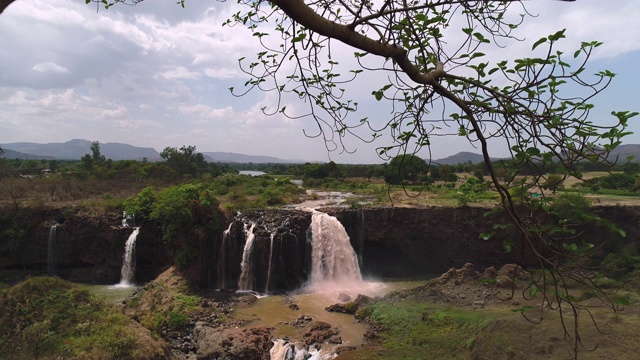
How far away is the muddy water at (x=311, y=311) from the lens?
12.4m

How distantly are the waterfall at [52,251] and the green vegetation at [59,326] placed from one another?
11.5 m

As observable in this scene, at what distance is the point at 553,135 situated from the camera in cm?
218

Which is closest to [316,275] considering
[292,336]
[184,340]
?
[292,336]

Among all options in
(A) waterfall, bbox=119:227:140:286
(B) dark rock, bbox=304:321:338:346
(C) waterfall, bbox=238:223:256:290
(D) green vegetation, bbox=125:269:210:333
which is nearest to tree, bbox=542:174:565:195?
(B) dark rock, bbox=304:321:338:346

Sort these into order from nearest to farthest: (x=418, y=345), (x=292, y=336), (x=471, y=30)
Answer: (x=471, y=30), (x=418, y=345), (x=292, y=336)

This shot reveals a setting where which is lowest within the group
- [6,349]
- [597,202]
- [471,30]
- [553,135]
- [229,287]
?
[229,287]

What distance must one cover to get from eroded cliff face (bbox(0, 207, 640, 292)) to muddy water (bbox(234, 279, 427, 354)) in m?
1.50

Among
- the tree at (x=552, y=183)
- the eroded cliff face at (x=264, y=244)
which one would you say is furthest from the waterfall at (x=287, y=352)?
the tree at (x=552, y=183)

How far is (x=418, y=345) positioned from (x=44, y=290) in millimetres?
9808

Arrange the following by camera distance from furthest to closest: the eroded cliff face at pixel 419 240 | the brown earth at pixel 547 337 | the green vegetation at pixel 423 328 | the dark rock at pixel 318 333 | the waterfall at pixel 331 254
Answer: the eroded cliff face at pixel 419 240 < the waterfall at pixel 331 254 < the dark rock at pixel 318 333 < the green vegetation at pixel 423 328 < the brown earth at pixel 547 337

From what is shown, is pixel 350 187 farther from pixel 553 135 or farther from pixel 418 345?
pixel 553 135

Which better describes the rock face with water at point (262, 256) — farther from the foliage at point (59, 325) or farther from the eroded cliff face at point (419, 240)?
the foliage at point (59, 325)

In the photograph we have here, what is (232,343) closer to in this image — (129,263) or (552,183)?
(552,183)

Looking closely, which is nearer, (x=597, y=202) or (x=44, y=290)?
(x=44, y=290)
